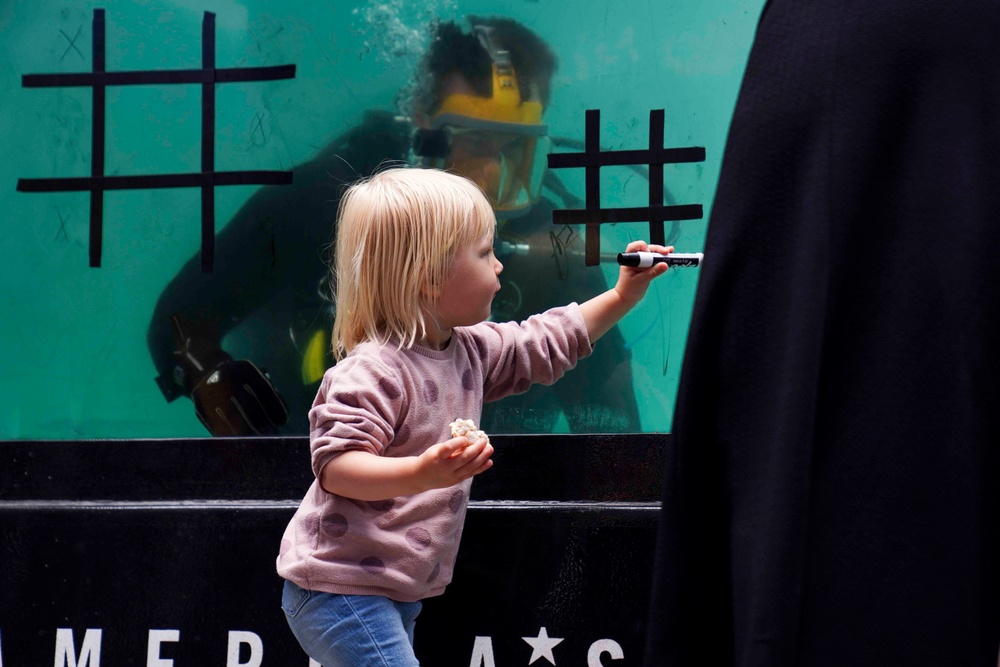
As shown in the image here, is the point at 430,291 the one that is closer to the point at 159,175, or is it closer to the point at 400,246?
the point at 400,246

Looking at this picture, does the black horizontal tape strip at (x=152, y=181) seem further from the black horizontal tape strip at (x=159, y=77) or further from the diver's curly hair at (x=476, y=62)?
the diver's curly hair at (x=476, y=62)

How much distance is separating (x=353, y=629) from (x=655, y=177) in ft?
3.77

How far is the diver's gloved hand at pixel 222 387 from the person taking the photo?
2389mm

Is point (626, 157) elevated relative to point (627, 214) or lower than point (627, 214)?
elevated

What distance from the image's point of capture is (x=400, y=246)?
73.1 inches

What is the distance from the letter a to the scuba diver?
0.44 meters

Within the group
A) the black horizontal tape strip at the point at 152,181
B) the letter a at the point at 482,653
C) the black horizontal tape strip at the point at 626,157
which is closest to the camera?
the letter a at the point at 482,653

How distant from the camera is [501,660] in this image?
2.16 m

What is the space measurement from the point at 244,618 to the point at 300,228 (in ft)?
2.81

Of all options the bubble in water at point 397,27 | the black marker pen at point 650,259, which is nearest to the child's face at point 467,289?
the black marker pen at point 650,259

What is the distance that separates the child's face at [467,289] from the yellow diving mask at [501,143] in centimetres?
47

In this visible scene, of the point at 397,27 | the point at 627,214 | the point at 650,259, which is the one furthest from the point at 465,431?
the point at 397,27

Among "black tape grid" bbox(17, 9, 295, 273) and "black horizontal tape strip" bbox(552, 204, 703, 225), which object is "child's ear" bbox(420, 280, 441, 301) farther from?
"black tape grid" bbox(17, 9, 295, 273)

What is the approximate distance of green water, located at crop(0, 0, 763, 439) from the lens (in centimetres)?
234
